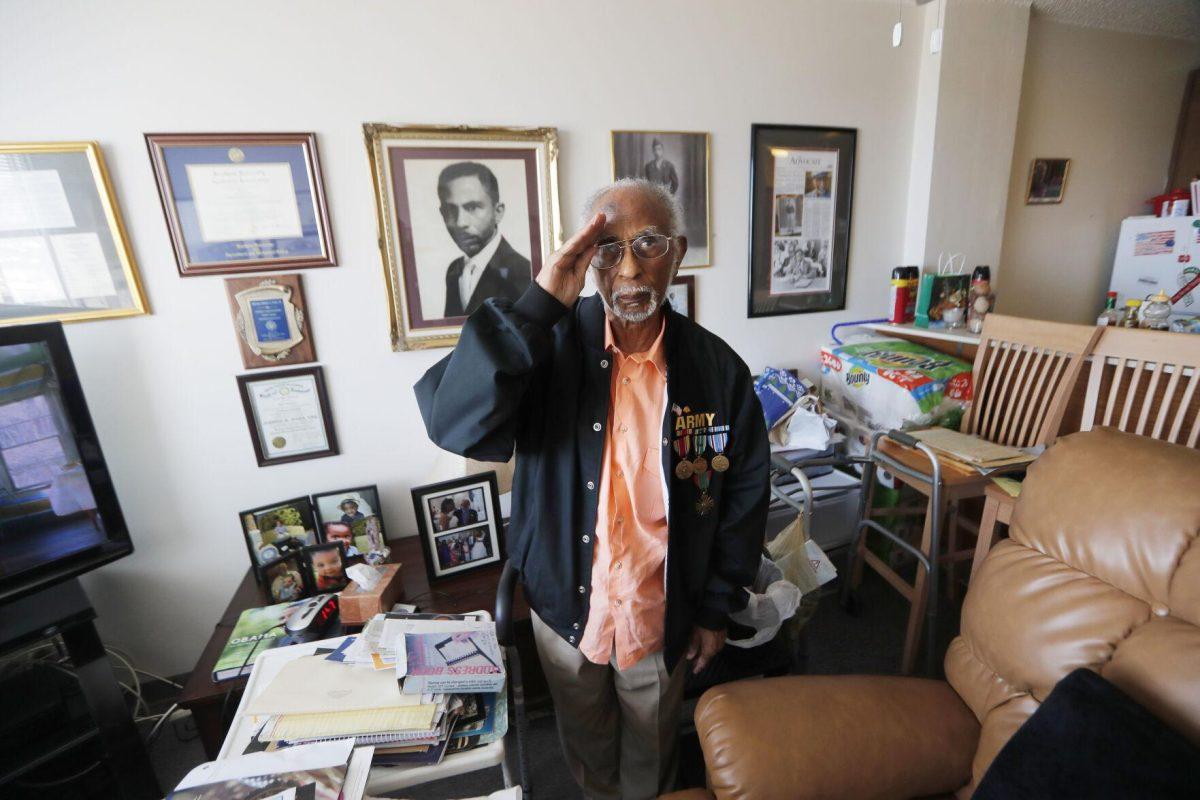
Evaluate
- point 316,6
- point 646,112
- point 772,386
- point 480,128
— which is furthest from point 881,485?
point 316,6

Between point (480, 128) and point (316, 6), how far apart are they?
57 cm

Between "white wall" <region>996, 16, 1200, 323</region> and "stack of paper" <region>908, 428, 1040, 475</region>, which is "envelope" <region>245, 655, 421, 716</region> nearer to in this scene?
"stack of paper" <region>908, 428, 1040, 475</region>

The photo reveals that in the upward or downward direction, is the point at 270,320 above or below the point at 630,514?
above

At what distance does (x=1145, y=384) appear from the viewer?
1.60 m

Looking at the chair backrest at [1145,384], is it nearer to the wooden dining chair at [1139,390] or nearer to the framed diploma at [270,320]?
the wooden dining chair at [1139,390]

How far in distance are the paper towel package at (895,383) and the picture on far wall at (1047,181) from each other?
114cm

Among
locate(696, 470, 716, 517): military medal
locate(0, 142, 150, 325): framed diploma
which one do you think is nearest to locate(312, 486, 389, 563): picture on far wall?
locate(0, 142, 150, 325): framed diploma

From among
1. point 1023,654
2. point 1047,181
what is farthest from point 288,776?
point 1047,181

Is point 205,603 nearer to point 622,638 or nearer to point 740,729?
point 622,638

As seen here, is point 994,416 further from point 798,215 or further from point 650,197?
point 650,197

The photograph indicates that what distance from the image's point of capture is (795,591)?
4.21ft

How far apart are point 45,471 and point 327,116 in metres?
1.31

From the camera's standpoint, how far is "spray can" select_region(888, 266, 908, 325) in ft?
7.47

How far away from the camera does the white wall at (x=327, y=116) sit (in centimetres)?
141
